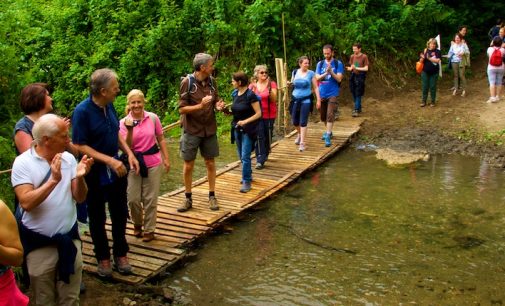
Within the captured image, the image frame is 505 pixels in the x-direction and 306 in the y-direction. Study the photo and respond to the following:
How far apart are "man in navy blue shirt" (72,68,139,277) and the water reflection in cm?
95

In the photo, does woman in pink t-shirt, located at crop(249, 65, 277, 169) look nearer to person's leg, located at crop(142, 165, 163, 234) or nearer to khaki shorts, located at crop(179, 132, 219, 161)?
khaki shorts, located at crop(179, 132, 219, 161)

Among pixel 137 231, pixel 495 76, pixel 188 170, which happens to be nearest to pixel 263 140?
pixel 188 170

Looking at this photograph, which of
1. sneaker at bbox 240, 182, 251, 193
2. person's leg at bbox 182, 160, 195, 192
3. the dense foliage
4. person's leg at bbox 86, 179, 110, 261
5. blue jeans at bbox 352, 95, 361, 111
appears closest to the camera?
person's leg at bbox 86, 179, 110, 261

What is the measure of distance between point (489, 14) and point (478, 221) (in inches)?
491

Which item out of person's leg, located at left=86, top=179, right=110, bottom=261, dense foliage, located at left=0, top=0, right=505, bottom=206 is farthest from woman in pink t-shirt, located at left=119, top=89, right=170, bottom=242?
dense foliage, located at left=0, top=0, right=505, bottom=206

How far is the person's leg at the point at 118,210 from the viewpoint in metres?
5.22

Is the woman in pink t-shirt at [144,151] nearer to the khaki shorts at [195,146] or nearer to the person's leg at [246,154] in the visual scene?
the khaki shorts at [195,146]

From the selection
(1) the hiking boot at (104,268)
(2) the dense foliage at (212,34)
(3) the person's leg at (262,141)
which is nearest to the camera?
(1) the hiking boot at (104,268)

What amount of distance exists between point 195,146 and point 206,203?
1269mm

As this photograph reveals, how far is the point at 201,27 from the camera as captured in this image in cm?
1639

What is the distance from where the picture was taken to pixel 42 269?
382 cm

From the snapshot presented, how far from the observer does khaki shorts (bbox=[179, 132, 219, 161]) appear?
693 cm

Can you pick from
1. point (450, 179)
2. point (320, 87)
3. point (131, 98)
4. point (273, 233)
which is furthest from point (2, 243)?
point (320, 87)

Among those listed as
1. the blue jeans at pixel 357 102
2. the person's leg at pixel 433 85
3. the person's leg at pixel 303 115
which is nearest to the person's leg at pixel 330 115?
the person's leg at pixel 303 115
